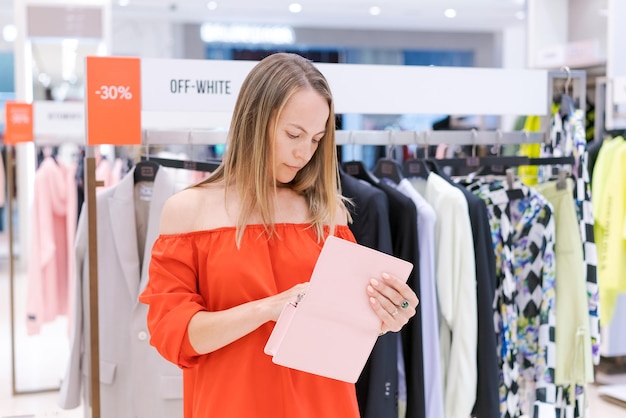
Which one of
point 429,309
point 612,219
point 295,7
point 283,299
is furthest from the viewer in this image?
point 295,7

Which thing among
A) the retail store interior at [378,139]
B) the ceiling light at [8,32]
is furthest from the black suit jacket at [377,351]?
the ceiling light at [8,32]

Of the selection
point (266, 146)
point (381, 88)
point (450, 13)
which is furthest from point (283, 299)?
point (450, 13)

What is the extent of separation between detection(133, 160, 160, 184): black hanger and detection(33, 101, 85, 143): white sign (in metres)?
2.36

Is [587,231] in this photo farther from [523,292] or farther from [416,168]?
[416,168]

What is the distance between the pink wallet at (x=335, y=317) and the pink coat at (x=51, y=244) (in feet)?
11.2

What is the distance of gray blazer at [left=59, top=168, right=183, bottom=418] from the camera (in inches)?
101

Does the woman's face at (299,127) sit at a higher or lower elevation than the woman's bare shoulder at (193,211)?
higher

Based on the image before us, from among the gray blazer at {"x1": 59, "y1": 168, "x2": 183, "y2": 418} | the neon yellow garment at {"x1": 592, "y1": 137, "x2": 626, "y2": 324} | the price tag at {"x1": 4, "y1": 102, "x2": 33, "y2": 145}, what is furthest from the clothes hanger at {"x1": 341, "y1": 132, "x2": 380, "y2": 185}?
the price tag at {"x1": 4, "y1": 102, "x2": 33, "y2": 145}

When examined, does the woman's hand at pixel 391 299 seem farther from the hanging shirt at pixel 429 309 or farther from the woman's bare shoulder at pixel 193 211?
the hanging shirt at pixel 429 309

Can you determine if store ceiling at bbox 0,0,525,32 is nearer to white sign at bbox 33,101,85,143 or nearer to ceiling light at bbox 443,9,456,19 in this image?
ceiling light at bbox 443,9,456,19

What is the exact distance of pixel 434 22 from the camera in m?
12.9

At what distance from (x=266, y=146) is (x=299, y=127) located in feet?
0.26

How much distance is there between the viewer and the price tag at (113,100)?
8.02 feet

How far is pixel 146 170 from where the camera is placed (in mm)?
2666
